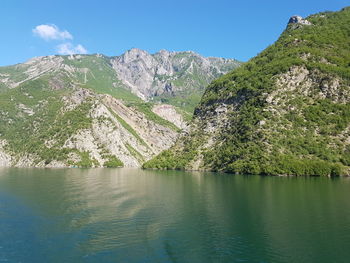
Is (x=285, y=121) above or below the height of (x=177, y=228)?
above

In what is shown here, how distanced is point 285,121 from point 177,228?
12085cm

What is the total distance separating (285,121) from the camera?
15325cm

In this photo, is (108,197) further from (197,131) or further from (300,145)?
(197,131)

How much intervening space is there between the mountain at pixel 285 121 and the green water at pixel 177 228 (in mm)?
67223

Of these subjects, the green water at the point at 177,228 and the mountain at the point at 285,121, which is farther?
the mountain at the point at 285,121

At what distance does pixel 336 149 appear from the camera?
5266 inches

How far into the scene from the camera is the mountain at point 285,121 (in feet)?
447

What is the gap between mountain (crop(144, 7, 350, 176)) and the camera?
447 ft

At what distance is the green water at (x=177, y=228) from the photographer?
34.9 metres

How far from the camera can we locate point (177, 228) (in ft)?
148

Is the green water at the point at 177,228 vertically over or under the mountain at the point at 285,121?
under

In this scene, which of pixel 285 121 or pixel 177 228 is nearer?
pixel 177 228

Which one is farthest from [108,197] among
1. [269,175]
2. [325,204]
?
[269,175]

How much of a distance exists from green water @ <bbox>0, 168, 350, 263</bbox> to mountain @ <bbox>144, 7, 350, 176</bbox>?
67.2 meters
